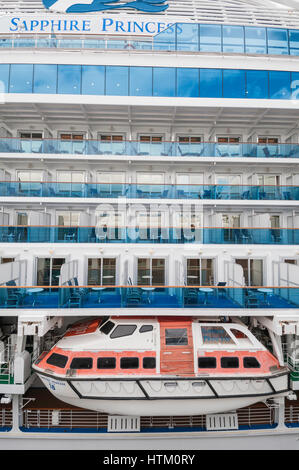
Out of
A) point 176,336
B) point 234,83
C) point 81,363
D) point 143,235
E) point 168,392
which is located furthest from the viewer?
point 234,83

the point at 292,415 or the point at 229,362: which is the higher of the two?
the point at 229,362

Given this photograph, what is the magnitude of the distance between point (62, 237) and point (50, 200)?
5.24 ft

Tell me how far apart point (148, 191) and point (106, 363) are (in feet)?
22.4

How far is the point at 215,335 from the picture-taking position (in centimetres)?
744

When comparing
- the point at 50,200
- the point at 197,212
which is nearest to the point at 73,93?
the point at 50,200

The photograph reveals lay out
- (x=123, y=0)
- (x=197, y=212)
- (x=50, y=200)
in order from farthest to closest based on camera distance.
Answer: (x=123, y=0) < (x=197, y=212) < (x=50, y=200)

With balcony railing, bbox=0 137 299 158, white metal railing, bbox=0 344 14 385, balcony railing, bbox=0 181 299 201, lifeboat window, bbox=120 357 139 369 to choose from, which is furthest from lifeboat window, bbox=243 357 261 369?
balcony railing, bbox=0 137 299 158

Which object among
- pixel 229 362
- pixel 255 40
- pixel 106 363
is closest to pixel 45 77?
pixel 255 40

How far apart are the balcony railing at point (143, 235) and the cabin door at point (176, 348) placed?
138 inches

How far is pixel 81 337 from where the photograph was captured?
7527 mm

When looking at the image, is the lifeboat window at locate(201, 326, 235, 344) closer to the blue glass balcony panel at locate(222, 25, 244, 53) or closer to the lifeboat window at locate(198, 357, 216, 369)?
the lifeboat window at locate(198, 357, 216, 369)

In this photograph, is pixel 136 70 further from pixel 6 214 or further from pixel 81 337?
pixel 81 337

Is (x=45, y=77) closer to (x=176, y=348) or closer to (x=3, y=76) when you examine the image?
(x=3, y=76)

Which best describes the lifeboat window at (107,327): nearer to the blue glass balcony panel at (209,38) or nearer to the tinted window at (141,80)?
the tinted window at (141,80)
